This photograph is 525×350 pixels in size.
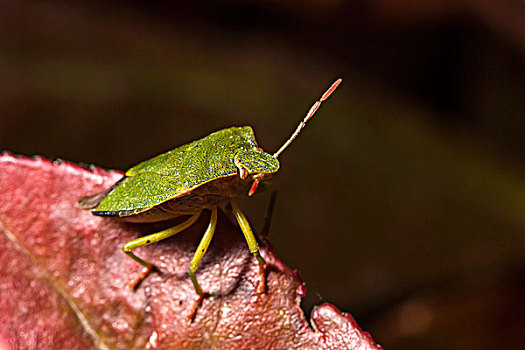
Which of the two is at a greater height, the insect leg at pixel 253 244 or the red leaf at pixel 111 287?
the insect leg at pixel 253 244

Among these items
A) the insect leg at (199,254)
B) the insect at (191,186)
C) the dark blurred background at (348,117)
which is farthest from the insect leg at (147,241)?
the dark blurred background at (348,117)

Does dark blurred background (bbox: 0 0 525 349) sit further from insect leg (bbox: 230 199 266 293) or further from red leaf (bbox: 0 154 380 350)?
red leaf (bbox: 0 154 380 350)

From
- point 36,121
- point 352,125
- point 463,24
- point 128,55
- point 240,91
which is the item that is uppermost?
point 463,24

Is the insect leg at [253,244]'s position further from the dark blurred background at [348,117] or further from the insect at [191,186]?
the dark blurred background at [348,117]

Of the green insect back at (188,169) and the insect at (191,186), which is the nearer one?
the insect at (191,186)

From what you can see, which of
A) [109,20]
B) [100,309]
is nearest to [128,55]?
[109,20]

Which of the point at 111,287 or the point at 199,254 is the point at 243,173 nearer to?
the point at 199,254

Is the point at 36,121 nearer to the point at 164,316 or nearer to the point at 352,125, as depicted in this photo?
the point at 352,125

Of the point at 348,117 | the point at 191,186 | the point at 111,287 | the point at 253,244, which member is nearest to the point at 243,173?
the point at 191,186
